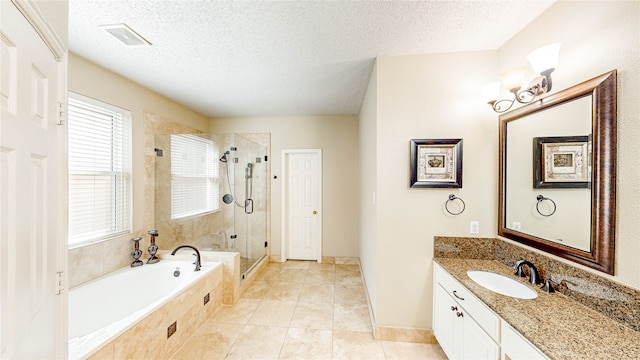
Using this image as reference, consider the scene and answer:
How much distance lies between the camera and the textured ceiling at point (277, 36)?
1.49 m

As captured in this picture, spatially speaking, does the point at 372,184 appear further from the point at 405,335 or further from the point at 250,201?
the point at 250,201

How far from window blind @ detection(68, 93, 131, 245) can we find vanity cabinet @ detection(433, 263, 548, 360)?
3168 mm

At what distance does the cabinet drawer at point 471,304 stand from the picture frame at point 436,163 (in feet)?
2.31

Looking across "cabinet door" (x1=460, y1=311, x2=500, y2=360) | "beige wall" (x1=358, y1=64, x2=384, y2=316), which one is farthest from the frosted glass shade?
"cabinet door" (x1=460, y1=311, x2=500, y2=360)

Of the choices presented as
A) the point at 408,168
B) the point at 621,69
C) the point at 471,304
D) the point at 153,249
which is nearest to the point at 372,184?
the point at 408,168

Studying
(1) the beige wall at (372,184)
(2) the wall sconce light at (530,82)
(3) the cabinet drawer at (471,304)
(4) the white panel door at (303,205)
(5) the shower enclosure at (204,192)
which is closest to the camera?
→ (3) the cabinet drawer at (471,304)

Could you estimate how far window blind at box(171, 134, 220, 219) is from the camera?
3.12 meters

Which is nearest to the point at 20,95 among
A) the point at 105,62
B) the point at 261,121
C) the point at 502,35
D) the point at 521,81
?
the point at 105,62

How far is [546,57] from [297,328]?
2762 millimetres

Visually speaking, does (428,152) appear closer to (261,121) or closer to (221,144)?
(221,144)

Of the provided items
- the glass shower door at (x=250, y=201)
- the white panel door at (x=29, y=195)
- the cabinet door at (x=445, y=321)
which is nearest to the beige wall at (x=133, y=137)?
the glass shower door at (x=250, y=201)

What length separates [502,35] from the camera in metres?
1.77

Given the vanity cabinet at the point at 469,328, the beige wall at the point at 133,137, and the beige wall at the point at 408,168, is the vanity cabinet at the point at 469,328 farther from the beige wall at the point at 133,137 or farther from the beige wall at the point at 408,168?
the beige wall at the point at 133,137

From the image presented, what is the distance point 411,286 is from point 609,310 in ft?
3.77
